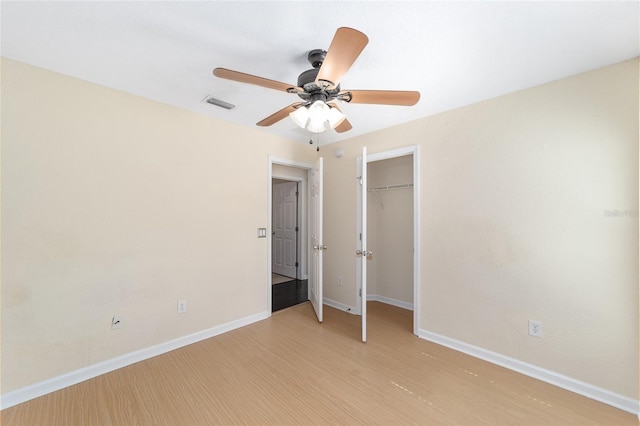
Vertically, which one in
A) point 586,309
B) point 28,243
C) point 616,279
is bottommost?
point 586,309

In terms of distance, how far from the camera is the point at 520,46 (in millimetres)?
1611

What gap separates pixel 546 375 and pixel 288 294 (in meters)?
3.27

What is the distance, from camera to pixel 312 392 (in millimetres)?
1900

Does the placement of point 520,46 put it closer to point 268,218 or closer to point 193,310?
point 268,218

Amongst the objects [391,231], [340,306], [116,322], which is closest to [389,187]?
[391,231]

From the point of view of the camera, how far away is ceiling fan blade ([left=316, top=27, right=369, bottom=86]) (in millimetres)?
1069

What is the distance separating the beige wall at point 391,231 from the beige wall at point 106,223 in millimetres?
2084

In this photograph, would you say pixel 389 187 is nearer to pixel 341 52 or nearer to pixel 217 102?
pixel 217 102

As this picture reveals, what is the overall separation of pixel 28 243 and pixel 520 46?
3649 mm

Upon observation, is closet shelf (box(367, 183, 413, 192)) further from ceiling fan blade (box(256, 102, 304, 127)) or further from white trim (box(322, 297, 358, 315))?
Result: ceiling fan blade (box(256, 102, 304, 127))

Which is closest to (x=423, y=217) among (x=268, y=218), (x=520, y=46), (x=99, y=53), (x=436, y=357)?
(x=436, y=357)

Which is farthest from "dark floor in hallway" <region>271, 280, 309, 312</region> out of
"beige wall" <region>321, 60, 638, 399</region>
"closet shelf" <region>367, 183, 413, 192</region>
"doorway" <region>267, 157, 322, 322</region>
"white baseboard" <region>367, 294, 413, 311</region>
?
"closet shelf" <region>367, 183, 413, 192</region>

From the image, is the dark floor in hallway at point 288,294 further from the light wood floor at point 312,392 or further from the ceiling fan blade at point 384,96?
the ceiling fan blade at point 384,96

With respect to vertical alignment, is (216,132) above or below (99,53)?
below
